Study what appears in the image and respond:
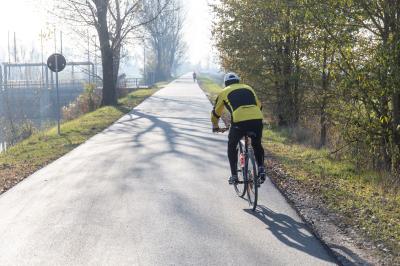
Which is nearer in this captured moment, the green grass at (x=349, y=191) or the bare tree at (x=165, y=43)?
the green grass at (x=349, y=191)

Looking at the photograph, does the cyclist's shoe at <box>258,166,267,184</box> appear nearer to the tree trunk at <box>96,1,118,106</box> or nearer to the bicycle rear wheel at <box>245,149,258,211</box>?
the bicycle rear wheel at <box>245,149,258,211</box>

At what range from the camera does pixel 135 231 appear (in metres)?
5.27

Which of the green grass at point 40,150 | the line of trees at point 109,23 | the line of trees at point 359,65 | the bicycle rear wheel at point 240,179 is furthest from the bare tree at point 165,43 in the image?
the bicycle rear wheel at point 240,179

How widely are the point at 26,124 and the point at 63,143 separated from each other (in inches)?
426

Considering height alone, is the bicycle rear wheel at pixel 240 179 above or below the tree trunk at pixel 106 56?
below

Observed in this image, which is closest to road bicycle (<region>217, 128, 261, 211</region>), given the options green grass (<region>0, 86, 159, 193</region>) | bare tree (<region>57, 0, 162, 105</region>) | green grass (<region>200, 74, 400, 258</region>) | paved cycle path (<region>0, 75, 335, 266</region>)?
paved cycle path (<region>0, 75, 335, 266</region>)

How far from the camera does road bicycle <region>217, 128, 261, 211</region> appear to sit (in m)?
5.99

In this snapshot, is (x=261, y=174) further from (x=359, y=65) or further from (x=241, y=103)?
(x=359, y=65)

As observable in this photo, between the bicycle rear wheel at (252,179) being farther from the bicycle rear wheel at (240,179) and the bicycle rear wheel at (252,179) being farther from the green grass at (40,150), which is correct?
the green grass at (40,150)

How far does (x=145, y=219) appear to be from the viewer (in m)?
5.70

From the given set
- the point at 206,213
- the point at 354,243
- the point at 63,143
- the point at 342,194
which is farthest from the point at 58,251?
the point at 63,143

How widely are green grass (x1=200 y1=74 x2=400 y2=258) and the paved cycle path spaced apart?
659 millimetres

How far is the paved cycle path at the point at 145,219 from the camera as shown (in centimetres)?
455

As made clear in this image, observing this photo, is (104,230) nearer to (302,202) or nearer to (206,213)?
(206,213)
